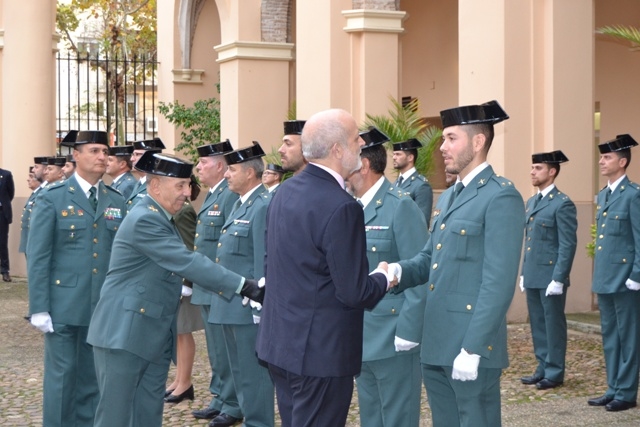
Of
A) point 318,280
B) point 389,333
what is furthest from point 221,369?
point 318,280

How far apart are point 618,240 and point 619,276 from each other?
32 centimetres

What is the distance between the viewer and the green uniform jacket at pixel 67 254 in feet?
21.0

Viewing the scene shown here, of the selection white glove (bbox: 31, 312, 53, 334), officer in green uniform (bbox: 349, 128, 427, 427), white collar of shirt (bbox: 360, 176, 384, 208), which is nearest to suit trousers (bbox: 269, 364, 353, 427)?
officer in green uniform (bbox: 349, 128, 427, 427)

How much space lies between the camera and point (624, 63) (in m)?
15.8

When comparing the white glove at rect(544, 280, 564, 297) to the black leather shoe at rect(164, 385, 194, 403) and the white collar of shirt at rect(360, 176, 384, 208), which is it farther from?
the white collar of shirt at rect(360, 176, 384, 208)

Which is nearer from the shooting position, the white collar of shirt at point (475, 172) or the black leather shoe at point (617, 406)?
the white collar of shirt at point (475, 172)

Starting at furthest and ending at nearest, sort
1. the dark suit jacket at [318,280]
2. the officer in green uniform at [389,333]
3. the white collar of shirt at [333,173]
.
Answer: the officer in green uniform at [389,333] < the white collar of shirt at [333,173] < the dark suit jacket at [318,280]

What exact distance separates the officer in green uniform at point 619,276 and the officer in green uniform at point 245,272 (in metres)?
2.71

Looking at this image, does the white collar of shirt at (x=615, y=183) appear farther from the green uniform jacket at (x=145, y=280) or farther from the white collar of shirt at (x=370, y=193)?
the green uniform jacket at (x=145, y=280)

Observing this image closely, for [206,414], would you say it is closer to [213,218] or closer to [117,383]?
[213,218]

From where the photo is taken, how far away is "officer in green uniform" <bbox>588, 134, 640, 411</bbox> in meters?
7.79

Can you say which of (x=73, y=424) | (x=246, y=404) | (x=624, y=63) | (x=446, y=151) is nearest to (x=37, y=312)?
(x=73, y=424)

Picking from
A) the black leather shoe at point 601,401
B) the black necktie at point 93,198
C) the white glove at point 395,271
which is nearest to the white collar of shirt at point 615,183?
the black leather shoe at point 601,401

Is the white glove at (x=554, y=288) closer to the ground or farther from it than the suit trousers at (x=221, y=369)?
farther from it
